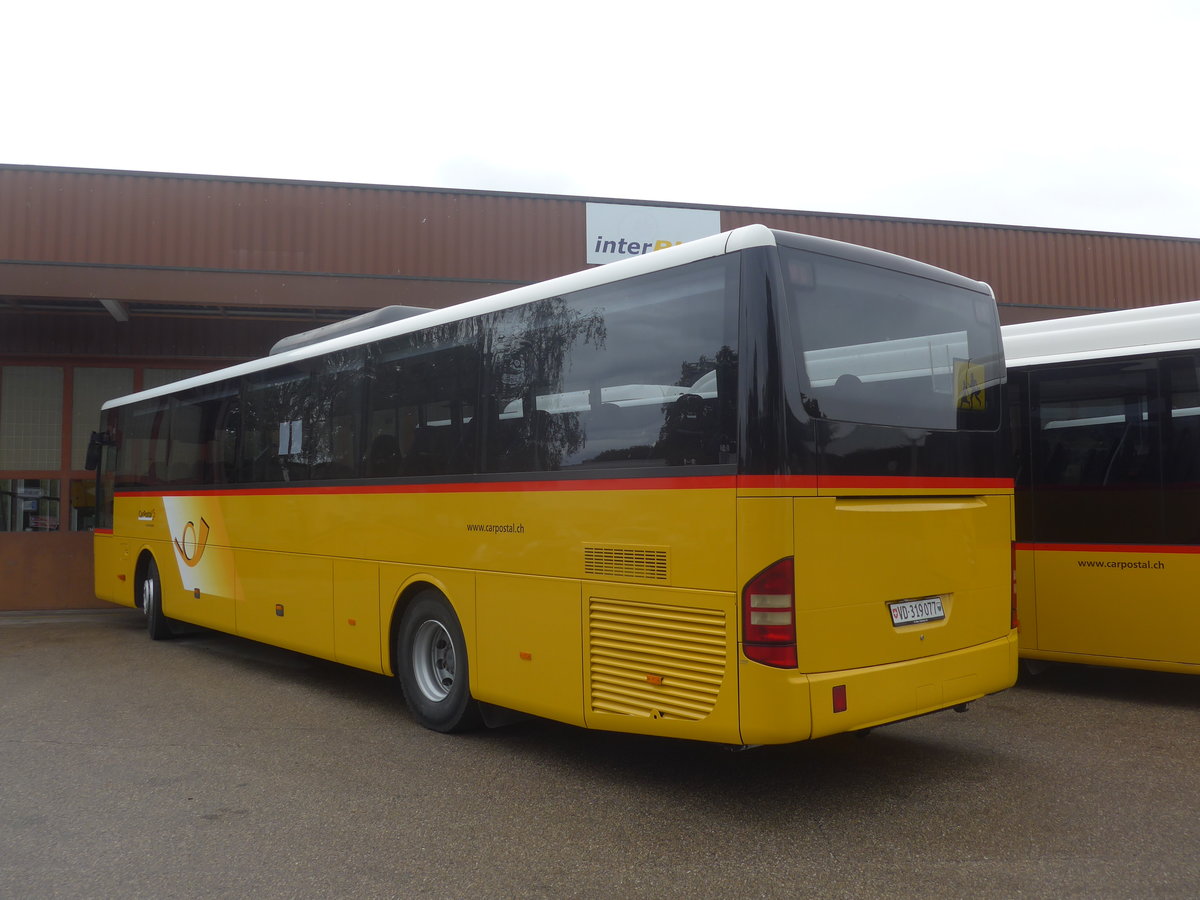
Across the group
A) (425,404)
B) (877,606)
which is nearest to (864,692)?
(877,606)

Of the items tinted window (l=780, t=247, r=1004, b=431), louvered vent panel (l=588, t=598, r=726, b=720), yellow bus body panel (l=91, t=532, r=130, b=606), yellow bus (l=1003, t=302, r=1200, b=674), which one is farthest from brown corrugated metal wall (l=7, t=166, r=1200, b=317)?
louvered vent panel (l=588, t=598, r=726, b=720)

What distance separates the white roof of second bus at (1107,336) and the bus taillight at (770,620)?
4488 millimetres

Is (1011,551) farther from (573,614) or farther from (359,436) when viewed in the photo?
(359,436)

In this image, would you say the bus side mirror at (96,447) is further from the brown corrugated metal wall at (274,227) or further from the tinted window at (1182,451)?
the tinted window at (1182,451)

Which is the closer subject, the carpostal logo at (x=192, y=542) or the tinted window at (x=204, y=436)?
the tinted window at (x=204, y=436)

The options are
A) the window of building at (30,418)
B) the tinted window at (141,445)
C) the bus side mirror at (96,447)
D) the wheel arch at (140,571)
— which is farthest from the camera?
the window of building at (30,418)

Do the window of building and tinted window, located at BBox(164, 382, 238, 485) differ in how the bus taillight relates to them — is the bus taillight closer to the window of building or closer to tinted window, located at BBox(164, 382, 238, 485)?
tinted window, located at BBox(164, 382, 238, 485)

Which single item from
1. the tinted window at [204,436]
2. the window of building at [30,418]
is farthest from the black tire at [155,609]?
the window of building at [30,418]

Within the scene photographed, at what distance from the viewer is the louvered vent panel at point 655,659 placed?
16.5ft

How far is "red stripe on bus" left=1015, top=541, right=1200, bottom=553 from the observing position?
7.47 metres

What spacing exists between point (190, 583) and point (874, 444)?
818 cm

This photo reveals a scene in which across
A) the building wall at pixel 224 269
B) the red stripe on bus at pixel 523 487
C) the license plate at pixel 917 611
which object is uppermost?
the building wall at pixel 224 269

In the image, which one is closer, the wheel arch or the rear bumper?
the rear bumper

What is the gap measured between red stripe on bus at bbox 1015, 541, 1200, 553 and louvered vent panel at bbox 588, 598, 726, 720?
12.5 feet
